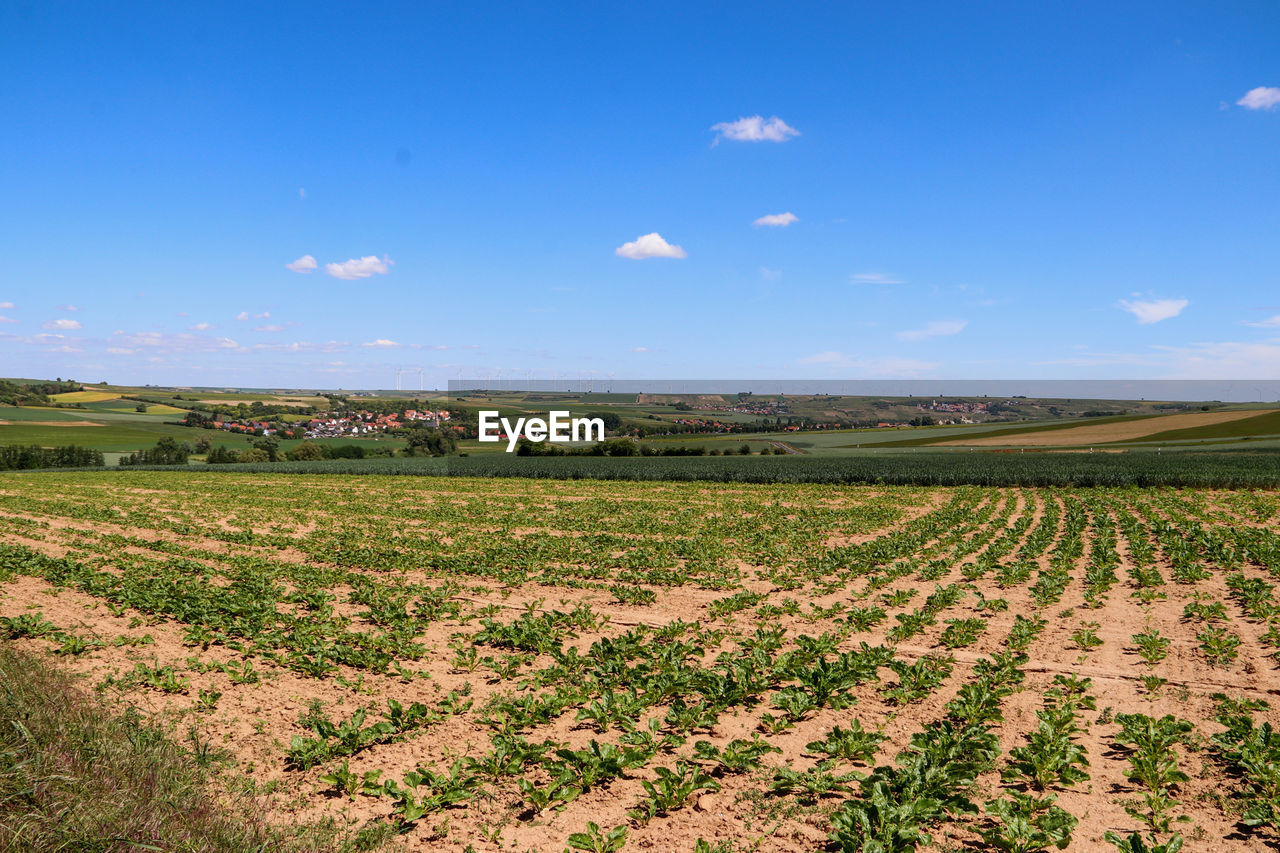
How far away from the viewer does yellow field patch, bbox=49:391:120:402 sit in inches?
4958

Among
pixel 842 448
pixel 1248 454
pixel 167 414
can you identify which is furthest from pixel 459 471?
pixel 167 414

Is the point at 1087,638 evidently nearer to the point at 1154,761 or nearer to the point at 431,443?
the point at 1154,761

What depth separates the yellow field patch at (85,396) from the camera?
125938mm

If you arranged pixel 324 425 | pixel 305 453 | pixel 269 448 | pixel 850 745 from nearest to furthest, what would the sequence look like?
pixel 850 745 → pixel 269 448 → pixel 305 453 → pixel 324 425

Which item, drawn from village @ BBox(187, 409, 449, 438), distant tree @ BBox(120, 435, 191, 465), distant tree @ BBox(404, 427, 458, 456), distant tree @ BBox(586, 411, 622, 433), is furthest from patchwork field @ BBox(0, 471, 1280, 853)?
village @ BBox(187, 409, 449, 438)

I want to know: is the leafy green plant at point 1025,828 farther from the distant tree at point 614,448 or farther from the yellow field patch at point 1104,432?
the yellow field patch at point 1104,432

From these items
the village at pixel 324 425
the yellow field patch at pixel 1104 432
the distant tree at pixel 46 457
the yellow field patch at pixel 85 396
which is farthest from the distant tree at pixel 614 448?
the yellow field patch at pixel 85 396

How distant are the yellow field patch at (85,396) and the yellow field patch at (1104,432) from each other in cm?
15547

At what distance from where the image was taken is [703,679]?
826 centimetres

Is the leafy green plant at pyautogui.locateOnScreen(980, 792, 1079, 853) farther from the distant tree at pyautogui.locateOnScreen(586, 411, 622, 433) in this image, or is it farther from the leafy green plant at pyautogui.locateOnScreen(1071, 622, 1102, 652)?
the distant tree at pyautogui.locateOnScreen(586, 411, 622, 433)

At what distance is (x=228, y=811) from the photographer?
521cm

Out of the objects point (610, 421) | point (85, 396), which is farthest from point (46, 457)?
point (85, 396)

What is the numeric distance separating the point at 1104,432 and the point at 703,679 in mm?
94477

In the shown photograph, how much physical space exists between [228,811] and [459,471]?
173 feet
